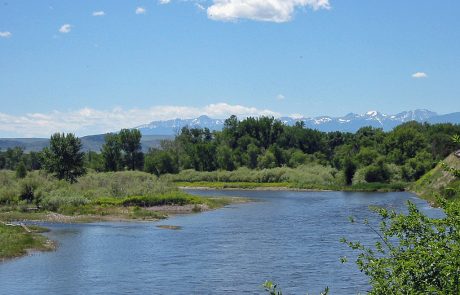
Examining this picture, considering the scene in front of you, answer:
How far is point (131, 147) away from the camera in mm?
166000

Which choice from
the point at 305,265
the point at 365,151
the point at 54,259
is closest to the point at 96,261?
the point at 54,259

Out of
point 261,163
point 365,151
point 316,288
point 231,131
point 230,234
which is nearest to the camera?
point 316,288

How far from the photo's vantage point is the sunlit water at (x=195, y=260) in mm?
36250

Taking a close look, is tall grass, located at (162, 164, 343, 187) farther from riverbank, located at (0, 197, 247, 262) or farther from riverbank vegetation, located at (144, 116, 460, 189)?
riverbank, located at (0, 197, 247, 262)

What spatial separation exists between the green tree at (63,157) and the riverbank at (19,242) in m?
47.2

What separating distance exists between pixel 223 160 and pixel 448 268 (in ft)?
541

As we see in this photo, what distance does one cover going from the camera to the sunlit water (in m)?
36.2

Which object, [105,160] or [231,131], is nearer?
[105,160]

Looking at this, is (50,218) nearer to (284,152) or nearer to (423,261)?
(423,261)

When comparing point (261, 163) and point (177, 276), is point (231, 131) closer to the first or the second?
point (261, 163)

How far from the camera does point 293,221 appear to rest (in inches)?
2702

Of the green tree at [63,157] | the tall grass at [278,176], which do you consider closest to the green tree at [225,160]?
the tall grass at [278,176]

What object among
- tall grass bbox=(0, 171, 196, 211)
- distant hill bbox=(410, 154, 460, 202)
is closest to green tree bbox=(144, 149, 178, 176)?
tall grass bbox=(0, 171, 196, 211)

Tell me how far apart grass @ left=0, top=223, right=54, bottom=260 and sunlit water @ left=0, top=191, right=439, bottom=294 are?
4.55 feet
